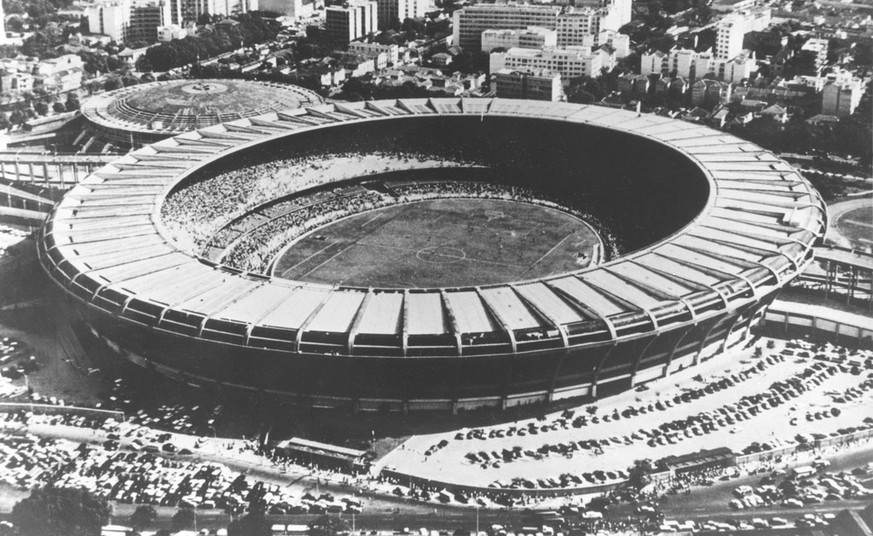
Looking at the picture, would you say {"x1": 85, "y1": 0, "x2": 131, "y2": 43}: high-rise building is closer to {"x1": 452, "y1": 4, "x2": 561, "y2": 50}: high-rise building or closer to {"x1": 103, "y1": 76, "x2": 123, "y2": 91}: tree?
{"x1": 103, "y1": 76, "x2": 123, "y2": 91}: tree

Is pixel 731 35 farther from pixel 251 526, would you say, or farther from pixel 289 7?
pixel 251 526

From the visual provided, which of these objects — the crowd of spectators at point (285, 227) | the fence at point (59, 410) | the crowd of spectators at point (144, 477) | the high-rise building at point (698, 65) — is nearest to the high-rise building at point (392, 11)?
the high-rise building at point (698, 65)

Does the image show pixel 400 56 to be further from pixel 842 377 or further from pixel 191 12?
pixel 842 377

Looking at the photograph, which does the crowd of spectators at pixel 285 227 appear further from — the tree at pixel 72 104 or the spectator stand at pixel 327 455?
the tree at pixel 72 104

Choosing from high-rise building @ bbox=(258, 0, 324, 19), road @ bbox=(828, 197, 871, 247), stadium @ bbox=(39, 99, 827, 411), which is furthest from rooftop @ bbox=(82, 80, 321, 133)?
high-rise building @ bbox=(258, 0, 324, 19)

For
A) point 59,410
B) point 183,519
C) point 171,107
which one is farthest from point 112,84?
point 183,519

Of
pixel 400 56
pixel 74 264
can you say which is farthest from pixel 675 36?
pixel 74 264
